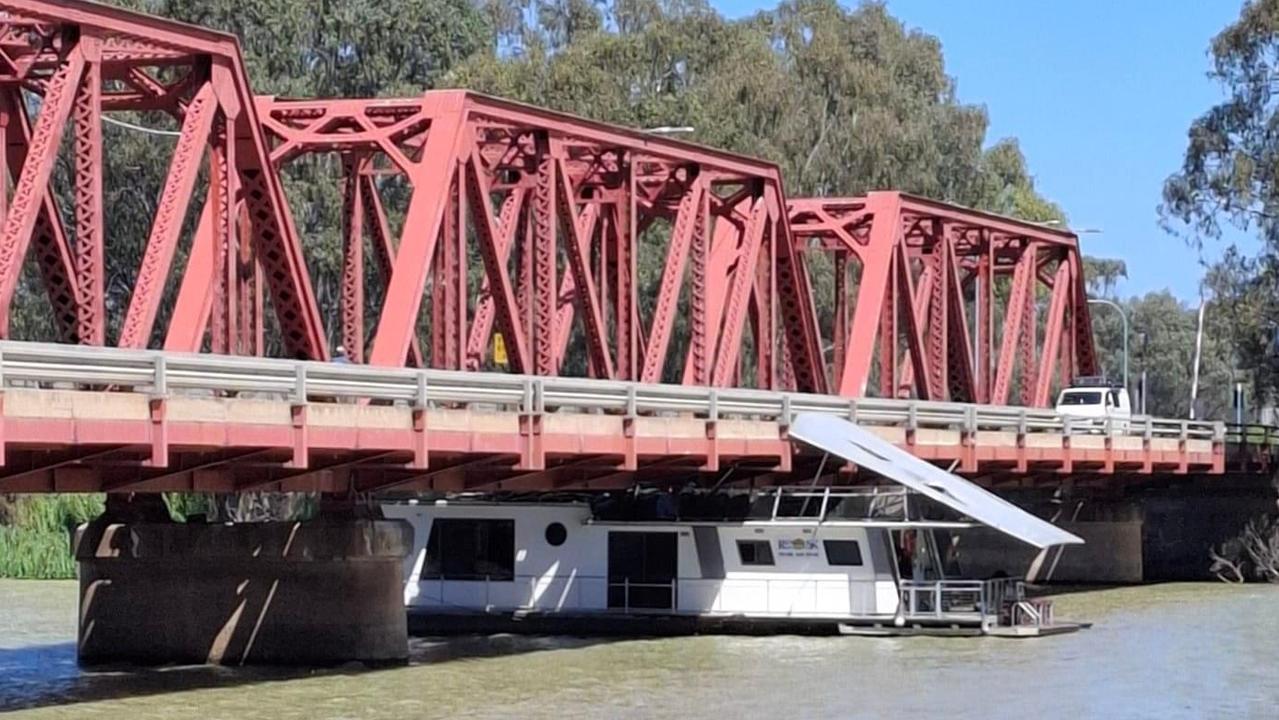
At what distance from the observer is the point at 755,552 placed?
48719 millimetres

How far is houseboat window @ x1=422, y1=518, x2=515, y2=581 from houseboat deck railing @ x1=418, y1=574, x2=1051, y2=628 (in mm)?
139

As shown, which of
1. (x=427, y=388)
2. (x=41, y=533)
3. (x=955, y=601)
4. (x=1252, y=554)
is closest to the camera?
(x=427, y=388)

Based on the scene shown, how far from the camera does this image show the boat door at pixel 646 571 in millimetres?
49344

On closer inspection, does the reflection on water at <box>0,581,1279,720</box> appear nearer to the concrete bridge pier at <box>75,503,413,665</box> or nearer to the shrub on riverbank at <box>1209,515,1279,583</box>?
the concrete bridge pier at <box>75,503,413,665</box>

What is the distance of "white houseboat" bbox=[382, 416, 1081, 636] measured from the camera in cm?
4731

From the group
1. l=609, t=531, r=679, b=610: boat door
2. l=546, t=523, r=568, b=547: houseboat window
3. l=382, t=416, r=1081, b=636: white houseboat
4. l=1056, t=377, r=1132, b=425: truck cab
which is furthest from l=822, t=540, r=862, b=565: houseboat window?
l=1056, t=377, r=1132, b=425: truck cab

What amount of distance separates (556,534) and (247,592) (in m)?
9.28

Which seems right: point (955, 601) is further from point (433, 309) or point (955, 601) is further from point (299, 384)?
point (299, 384)

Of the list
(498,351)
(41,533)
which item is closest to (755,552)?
(498,351)

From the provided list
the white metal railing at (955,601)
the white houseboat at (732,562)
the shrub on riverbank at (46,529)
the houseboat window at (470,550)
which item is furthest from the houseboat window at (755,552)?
the shrub on riverbank at (46,529)

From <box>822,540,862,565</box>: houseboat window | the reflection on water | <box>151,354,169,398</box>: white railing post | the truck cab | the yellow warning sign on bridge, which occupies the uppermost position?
the yellow warning sign on bridge

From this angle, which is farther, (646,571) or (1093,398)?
(1093,398)

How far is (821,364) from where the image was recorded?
5656 centimetres

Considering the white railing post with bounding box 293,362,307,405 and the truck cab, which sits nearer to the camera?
the white railing post with bounding box 293,362,307,405
